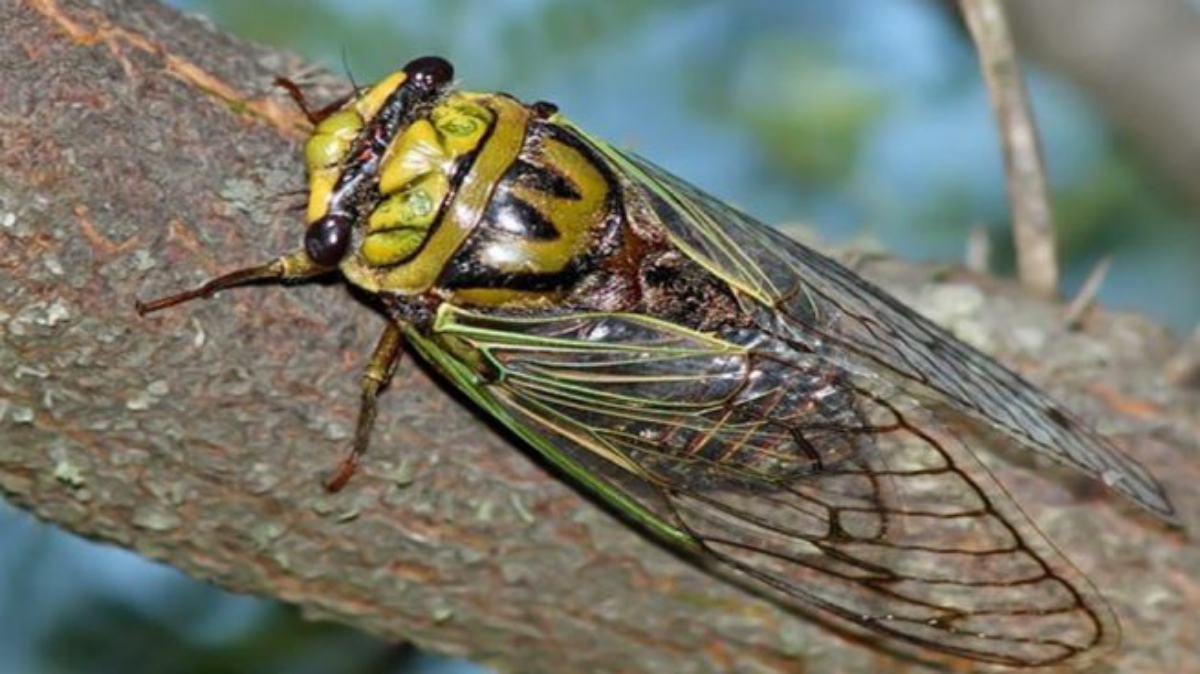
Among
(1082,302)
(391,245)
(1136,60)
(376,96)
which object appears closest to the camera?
(391,245)

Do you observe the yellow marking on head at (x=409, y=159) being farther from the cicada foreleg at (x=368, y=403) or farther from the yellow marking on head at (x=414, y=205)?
the cicada foreleg at (x=368, y=403)

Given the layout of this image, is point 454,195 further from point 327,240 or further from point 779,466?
point 779,466

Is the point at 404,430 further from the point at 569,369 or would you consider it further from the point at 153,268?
the point at 153,268

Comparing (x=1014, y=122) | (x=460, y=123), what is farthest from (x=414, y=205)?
(x=1014, y=122)

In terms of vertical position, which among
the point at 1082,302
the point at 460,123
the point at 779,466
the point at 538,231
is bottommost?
the point at 779,466

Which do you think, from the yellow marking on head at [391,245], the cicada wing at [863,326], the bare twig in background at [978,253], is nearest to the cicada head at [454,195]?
the yellow marking on head at [391,245]

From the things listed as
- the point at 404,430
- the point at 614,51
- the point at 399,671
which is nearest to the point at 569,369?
the point at 404,430

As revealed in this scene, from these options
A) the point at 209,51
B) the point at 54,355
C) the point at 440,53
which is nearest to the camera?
the point at 54,355

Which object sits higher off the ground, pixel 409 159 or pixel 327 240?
pixel 409 159
